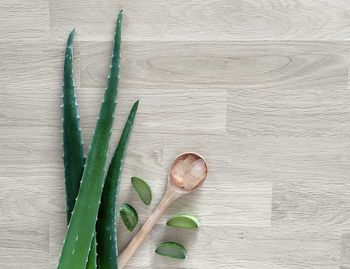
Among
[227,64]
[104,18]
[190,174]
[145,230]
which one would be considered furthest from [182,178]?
[104,18]

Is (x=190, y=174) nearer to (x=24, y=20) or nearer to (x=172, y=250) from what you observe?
(x=172, y=250)

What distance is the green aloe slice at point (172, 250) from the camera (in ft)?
3.12

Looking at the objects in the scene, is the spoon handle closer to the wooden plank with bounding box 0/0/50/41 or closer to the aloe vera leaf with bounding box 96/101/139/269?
the aloe vera leaf with bounding box 96/101/139/269

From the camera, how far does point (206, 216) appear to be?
960 millimetres

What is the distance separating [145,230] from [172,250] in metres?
0.07

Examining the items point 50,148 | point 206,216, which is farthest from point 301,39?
point 50,148

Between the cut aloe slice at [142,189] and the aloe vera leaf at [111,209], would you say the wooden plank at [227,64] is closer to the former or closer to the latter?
the aloe vera leaf at [111,209]

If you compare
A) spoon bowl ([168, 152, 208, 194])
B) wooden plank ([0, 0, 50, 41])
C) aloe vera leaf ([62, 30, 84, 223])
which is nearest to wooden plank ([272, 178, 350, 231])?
spoon bowl ([168, 152, 208, 194])

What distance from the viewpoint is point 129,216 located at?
0.95 m

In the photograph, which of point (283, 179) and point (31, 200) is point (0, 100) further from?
point (283, 179)

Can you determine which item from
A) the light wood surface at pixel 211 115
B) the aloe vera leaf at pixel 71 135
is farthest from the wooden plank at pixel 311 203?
the aloe vera leaf at pixel 71 135

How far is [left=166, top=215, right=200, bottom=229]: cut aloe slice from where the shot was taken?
94 cm

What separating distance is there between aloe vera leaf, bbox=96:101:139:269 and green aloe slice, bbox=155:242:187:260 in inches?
3.5

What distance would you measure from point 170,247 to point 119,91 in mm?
319
